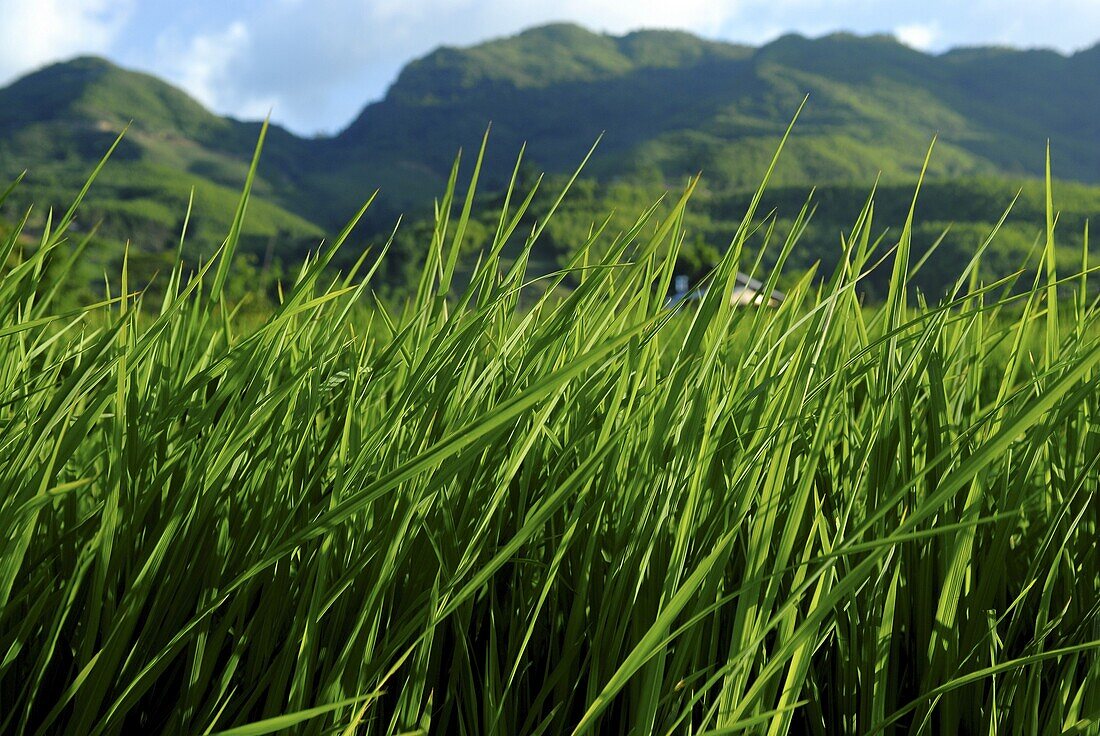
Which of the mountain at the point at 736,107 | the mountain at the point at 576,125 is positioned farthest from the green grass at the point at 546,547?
the mountain at the point at 736,107

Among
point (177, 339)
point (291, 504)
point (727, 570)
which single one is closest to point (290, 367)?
point (177, 339)

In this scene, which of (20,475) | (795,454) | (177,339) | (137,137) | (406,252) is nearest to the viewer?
(20,475)

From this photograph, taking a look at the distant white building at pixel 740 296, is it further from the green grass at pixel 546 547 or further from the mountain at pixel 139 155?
the mountain at pixel 139 155

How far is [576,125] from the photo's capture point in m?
126

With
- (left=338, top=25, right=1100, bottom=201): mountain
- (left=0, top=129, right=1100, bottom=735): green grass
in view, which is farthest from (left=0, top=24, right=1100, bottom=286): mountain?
(left=0, top=129, right=1100, bottom=735): green grass

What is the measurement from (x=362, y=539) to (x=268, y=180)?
394 feet

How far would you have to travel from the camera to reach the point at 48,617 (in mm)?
791

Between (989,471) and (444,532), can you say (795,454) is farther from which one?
(444,532)

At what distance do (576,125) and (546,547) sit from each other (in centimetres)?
12967

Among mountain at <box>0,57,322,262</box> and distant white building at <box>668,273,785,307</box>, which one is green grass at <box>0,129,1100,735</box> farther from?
mountain at <box>0,57,322,262</box>

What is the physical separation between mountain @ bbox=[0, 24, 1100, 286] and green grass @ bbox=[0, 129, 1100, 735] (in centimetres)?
6846

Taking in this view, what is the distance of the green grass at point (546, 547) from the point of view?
0.65 m

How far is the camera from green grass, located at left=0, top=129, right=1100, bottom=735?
2.13 feet

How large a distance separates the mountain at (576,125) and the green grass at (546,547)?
225 feet
